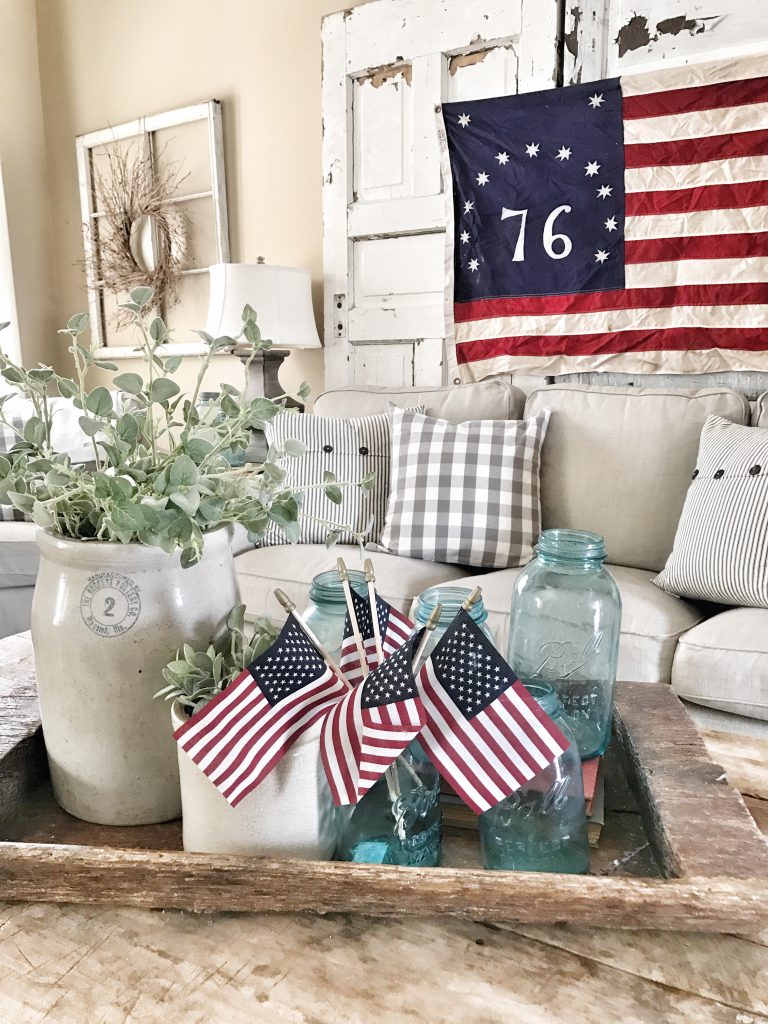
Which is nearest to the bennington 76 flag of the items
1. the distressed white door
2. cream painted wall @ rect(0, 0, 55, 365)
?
the distressed white door

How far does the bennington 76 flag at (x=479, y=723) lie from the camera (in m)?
0.54

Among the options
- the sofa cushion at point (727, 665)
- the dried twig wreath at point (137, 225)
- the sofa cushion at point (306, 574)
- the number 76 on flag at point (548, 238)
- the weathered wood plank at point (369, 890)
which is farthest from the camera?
the dried twig wreath at point (137, 225)

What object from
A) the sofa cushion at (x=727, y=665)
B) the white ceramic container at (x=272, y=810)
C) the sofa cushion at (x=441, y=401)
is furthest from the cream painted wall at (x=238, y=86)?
the white ceramic container at (x=272, y=810)

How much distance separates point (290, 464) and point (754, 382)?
134 cm

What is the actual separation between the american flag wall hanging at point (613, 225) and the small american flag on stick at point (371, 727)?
6.40 ft

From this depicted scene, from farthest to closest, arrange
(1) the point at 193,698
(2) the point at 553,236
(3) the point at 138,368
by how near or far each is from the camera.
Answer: (3) the point at 138,368
(2) the point at 553,236
(1) the point at 193,698

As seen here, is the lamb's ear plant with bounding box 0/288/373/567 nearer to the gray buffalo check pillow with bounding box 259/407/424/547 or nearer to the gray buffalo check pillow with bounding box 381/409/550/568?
the gray buffalo check pillow with bounding box 381/409/550/568

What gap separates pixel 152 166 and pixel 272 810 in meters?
3.33

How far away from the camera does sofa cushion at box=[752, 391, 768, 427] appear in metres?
1.83

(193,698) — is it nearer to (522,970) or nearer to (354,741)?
(354,741)

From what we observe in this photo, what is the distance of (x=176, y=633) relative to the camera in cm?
A: 62

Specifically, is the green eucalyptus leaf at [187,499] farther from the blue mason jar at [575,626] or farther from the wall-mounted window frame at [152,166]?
the wall-mounted window frame at [152,166]

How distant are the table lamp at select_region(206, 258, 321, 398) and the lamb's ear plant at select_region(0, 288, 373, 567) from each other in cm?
193

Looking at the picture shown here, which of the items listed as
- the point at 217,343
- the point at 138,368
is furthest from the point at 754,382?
the point at 138,368
